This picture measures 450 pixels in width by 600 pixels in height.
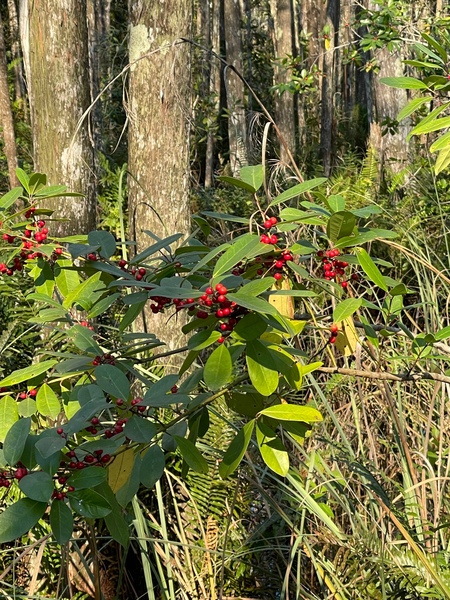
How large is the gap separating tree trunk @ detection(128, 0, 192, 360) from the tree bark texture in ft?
2.49

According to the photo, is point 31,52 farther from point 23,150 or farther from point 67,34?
point 23,150

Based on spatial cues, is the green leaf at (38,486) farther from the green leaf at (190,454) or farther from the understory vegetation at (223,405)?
the green leaf at (190,454)

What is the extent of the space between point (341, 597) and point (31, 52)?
11.9ft

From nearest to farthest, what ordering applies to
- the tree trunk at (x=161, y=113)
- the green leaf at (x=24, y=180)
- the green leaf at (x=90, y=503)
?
the green leaf at (x=90, y=503)
the green leaf at (x=24, y=180)
the tree trunk at (x=161, y=113)

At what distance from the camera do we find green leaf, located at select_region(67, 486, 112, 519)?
1.10 m

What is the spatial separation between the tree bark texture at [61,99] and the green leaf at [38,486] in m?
3.26

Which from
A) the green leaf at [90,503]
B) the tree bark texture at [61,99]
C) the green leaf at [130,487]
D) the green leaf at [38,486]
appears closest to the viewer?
the green leaf at [38,486]

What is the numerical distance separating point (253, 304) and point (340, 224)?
38cm

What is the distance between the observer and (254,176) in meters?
1.36

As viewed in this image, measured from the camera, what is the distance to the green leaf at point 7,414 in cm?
126

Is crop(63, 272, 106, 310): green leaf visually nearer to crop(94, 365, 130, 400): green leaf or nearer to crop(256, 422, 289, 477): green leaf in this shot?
crop(94, 365, 130, 400): green leaf

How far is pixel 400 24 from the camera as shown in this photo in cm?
552

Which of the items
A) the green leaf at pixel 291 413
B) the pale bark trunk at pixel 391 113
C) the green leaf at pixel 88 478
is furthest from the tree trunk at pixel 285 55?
the green leaf at pixel 88 478

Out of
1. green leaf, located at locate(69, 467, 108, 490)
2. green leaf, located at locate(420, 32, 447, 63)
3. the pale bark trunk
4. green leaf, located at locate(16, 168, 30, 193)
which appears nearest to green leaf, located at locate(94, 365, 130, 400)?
green leaf, located at locate(69, 467, 108, 490)
